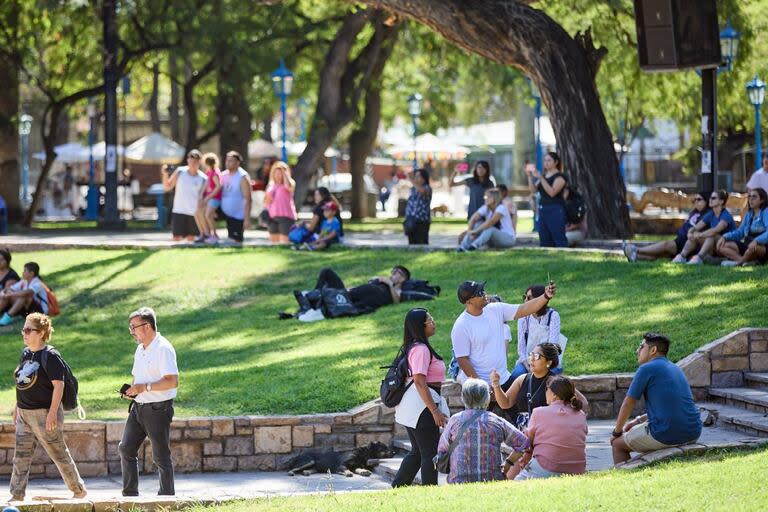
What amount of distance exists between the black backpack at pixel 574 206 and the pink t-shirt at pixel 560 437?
10.8m

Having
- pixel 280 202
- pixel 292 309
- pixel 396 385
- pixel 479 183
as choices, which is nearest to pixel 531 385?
pixel 396 385

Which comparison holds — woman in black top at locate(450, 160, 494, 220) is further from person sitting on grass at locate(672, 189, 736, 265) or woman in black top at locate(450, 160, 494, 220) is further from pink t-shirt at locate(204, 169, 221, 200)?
person sitting on grass at locate(672, 189, 736, 265)

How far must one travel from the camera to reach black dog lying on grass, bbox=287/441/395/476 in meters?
12.4

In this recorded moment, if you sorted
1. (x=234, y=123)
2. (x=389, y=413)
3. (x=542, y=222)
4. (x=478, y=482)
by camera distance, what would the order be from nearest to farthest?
(x=478, y=482) < (x=389, y=413) < (x=542, y=222) < (x=234, y=123)

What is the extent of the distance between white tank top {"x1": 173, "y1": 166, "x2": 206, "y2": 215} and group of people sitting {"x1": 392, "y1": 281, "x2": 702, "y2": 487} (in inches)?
510

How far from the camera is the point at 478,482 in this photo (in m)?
9.83

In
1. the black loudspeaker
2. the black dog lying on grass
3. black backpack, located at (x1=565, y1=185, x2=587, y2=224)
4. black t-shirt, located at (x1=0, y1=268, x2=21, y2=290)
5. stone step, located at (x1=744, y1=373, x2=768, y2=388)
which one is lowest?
the black dog lying on grass

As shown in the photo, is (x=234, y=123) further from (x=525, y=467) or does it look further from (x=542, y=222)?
(x=525, y=467)

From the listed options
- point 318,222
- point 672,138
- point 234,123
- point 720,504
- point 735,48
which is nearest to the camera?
point 720,504

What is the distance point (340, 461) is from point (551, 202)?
914cm

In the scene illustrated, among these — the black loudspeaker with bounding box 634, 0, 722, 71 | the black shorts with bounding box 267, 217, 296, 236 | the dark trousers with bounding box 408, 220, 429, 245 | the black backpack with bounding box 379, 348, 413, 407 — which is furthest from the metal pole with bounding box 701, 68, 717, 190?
the black backpack with bounding box 379, 348, 413, 407

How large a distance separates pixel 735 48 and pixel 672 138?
36.2m

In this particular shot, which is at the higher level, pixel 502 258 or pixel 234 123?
pixel 234 123

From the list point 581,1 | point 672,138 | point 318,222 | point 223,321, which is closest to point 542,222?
point 318,222
